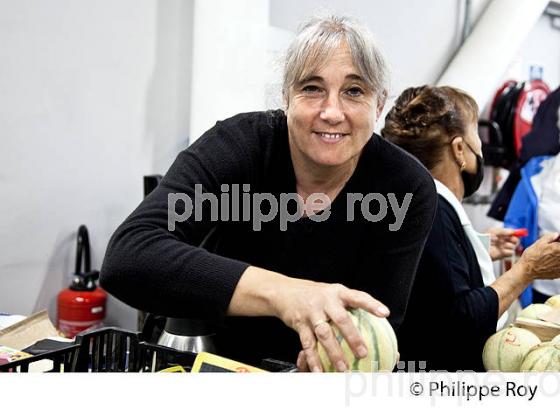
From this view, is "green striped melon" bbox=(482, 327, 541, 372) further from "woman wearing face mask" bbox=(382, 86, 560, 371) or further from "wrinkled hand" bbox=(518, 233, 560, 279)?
"wrinkled hand" bbox=(518, 233, 560, 279)

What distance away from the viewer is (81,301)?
7.58ft

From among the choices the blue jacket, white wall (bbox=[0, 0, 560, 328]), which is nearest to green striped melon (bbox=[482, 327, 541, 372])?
white wall (bbox=[0, 0, 560, 328])

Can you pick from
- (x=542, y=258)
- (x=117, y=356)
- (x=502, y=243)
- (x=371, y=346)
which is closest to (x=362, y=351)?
(x=371, y=346)

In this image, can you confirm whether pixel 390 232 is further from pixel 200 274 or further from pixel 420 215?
pixel 200 274

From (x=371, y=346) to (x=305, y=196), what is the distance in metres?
0.47

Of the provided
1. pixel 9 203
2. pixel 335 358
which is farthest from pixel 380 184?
pixel 9 203

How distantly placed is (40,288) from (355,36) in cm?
187

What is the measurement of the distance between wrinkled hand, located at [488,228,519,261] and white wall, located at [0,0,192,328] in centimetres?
142

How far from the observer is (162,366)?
2.95ft

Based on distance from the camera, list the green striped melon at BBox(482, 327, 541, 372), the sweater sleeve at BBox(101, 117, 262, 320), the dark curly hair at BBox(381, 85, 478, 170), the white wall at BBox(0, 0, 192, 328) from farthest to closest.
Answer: the white wall at BBox(0, 0, 192, 328)
the dark curly hair at BBox(381, 85, 478, 170)
the green striped melon at BBox(482, 327, 541, 372)
the sweater sleeve at BBox(101, 117, 262, 320)

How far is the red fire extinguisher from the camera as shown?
2.31 m

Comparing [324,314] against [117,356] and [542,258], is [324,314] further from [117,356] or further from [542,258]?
[542,258]

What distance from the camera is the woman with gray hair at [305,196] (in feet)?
3.41

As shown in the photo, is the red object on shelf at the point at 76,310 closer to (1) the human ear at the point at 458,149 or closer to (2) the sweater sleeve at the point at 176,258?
(2) the sweater sleeve at the point at 176,258
